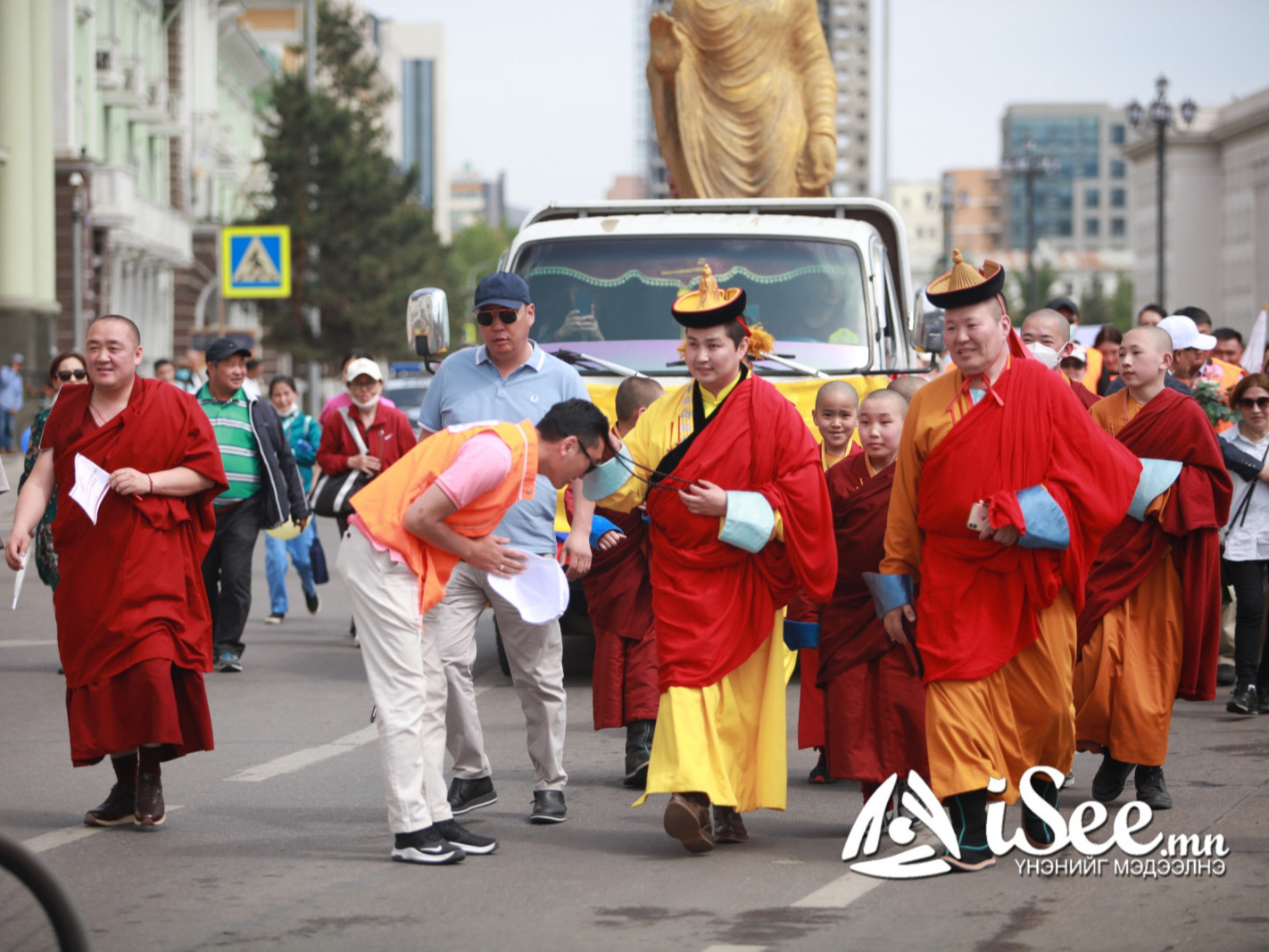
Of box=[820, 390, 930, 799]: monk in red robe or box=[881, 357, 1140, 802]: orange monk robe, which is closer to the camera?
box=[881, 357, 1140, 802]: orange monk robe

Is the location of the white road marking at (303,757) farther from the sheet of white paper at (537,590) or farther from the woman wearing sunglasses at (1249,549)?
the woman wearing sunglasses at (1249,549)

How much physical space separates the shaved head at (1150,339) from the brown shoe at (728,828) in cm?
264

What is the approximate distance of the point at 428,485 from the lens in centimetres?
650

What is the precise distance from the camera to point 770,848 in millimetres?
6988

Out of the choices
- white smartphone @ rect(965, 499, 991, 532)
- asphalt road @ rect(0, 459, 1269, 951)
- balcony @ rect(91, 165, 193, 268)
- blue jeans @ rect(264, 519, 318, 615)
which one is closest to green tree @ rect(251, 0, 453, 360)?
balcony @ rect(91, 165, 193, 268)

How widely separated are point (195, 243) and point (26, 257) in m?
18.9

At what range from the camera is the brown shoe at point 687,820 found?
6.68 m

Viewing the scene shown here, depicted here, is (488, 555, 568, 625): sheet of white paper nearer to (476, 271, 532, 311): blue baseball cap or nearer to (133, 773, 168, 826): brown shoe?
(476, 271, 532, 311): blue baseball cap

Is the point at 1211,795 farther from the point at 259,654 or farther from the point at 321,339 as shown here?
the point at 321,339

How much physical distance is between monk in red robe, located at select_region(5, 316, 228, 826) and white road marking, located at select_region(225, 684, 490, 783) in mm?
941

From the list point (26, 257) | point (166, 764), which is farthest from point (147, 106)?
point (166, 764)

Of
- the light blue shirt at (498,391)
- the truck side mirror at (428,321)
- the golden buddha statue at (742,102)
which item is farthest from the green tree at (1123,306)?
the light blue shirt at (498,391)

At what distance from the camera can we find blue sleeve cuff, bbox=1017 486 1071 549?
6.36m

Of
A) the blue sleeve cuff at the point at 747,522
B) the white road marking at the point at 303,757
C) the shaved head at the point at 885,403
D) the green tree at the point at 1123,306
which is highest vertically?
the green tree at the point at 1123,306
